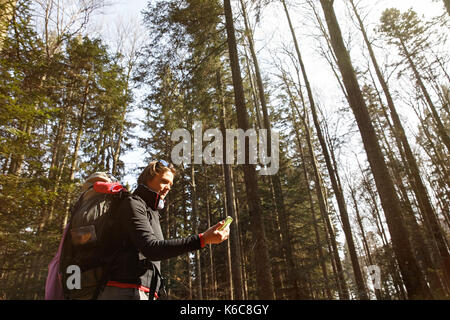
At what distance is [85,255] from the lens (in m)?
1.44

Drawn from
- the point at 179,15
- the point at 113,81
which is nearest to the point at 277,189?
the point at 179,15

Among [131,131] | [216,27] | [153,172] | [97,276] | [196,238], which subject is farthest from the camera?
[131,131]

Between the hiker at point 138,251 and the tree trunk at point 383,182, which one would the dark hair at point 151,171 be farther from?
the tree trunk at point 383,182

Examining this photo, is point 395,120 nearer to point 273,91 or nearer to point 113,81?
point 273,91

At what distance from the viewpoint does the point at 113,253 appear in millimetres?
1490

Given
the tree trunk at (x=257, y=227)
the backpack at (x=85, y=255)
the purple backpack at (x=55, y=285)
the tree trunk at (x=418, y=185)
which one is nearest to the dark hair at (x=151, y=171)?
the backpack at (x=85, y=255)

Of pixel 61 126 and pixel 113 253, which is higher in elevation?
pixel 61 126

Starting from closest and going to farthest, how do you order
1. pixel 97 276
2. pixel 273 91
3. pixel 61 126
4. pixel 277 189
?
pixel 97 276
pixel 277 189
pixel 61 126
pixel 273 91

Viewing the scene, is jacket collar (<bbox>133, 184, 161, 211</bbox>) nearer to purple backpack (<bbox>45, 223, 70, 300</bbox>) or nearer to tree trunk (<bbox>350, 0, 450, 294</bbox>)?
purple backpack (<bbox>45, 223, 70, 300</bbox>)

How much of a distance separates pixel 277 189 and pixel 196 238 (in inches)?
440

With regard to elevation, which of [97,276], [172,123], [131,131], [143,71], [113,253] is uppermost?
[131,131]

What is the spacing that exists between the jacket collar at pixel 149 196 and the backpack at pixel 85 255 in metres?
0.29

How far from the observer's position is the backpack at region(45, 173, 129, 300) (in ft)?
4.60

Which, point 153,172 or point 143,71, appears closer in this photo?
point 153,172
